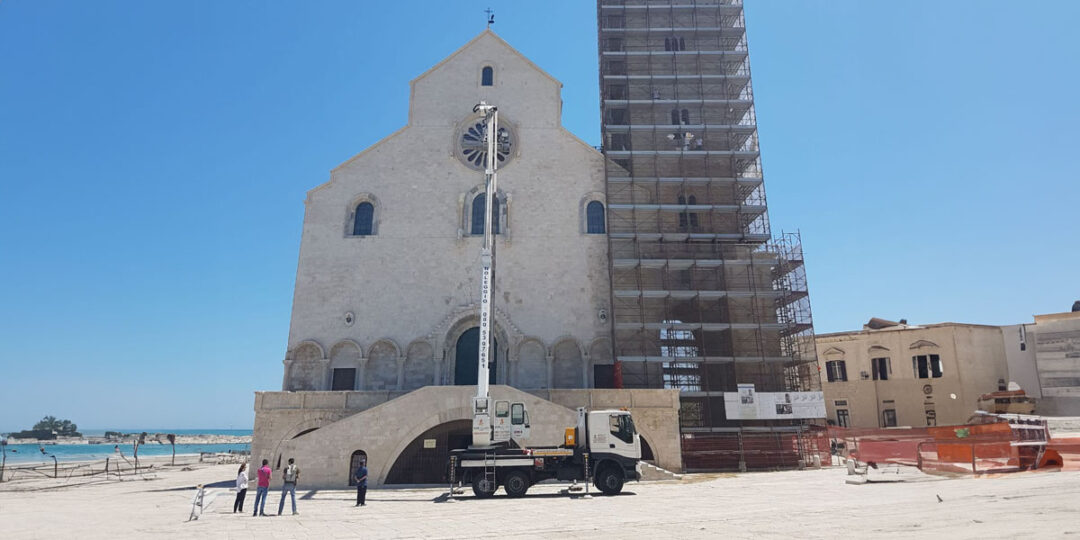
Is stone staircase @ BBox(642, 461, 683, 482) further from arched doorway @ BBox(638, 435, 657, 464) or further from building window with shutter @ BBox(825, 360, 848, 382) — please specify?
building window with shutter @ BBox(825, 360, 848, 382)

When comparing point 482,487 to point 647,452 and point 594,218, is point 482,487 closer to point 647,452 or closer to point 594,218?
point 647,452

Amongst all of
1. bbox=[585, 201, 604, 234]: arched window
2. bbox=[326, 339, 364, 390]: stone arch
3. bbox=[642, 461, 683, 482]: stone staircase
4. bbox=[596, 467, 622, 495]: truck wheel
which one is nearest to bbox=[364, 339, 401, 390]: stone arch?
bbox=[326, 339, 364, 390]: stone arch

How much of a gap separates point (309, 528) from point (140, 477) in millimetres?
24739

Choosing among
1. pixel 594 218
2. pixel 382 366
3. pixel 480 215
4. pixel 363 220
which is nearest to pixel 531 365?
pixel 382 366

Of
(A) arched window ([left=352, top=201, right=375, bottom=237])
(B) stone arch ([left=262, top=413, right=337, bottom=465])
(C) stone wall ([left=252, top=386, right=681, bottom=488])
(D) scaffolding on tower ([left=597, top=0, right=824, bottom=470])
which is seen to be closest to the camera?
(C) stone wall ([left=252, top=386, right=681, bottom=488])

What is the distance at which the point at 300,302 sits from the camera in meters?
28.8

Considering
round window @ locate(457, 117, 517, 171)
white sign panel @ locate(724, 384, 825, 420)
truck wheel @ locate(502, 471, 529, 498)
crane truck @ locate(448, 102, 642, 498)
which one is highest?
round window @ locate(457, 117, 517, 171)

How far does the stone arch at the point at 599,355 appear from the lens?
28.2m

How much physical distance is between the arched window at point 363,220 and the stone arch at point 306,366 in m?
5.95

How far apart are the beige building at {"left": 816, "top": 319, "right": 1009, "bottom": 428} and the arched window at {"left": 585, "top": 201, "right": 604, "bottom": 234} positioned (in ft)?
66.0

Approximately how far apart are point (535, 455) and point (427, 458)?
760 cm

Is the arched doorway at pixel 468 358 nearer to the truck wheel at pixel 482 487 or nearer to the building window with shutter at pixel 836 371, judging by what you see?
the truck wheel at pixel 482 487

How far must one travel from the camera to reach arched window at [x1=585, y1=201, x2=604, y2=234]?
30.2m

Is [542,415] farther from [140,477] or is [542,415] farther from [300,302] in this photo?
[140,477]
